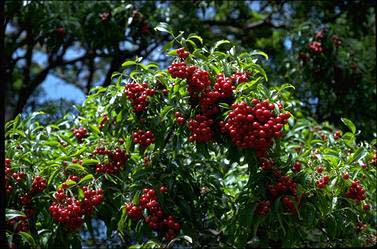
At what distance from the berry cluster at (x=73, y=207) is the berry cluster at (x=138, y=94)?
517mm

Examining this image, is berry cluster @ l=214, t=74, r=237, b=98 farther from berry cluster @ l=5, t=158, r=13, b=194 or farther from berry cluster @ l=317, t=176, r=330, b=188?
berry cluster @ l=5, t=158, r=13, b=194

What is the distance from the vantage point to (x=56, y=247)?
3.68 m

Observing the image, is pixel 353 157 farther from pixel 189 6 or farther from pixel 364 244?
pixel 189 6

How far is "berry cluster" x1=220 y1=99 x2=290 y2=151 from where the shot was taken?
10.2 ft

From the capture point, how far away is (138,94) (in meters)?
3.52

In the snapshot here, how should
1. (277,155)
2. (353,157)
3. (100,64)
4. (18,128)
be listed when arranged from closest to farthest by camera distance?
1. (277,155)
2. (353,157)
3. (18,128)
4. (100,64)

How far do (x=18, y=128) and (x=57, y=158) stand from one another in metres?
0.63

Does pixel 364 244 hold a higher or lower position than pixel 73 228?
lower

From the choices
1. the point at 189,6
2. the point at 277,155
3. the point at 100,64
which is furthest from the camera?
the point at 100,64

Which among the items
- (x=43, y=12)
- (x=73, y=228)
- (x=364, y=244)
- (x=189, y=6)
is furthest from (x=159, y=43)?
(x=73, y=228)

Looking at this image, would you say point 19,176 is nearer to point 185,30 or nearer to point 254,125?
point 254,125

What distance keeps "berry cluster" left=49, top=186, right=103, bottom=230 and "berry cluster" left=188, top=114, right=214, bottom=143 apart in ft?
2.16

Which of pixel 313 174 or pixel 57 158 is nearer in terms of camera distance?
pixel 313 174

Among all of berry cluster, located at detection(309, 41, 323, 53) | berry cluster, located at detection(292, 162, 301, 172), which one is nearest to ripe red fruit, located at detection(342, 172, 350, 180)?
berry cluster, located at detection(292, 162, 301, 172)
